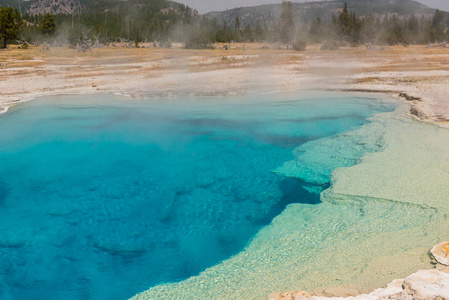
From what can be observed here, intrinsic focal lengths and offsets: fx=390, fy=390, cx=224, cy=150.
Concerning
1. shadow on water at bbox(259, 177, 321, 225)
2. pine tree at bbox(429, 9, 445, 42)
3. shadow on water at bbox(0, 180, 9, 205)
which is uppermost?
pine tree at bbox(429, 9, 445, 42)

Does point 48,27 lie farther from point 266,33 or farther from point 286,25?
point 266,33

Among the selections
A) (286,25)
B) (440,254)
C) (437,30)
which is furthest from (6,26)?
(437,30)

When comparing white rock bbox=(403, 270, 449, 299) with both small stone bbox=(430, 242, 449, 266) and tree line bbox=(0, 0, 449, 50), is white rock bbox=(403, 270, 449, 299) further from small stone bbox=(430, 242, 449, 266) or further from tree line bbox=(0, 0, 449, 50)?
tree line bbox=(0, 0, 449, 50)

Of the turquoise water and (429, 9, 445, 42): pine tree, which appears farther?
(429, 9, 445, 42): pine tree

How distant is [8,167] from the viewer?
294 inches

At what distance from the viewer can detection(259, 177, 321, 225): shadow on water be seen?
17.3ft

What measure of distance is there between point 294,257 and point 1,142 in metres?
7.63

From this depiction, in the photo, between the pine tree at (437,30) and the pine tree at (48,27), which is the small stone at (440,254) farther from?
the pine tree at (437,30)

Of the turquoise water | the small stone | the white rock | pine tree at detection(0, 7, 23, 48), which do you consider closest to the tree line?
pine tree at detection(0, 7, 23, 48)

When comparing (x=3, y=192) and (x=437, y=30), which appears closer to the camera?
(x=3, y=192)

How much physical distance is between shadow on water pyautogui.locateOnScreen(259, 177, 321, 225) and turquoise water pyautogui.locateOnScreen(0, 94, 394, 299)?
0.06 ft

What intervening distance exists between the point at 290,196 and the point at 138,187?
2.52 metres

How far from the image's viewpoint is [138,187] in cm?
650

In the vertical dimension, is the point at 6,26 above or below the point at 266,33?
below
